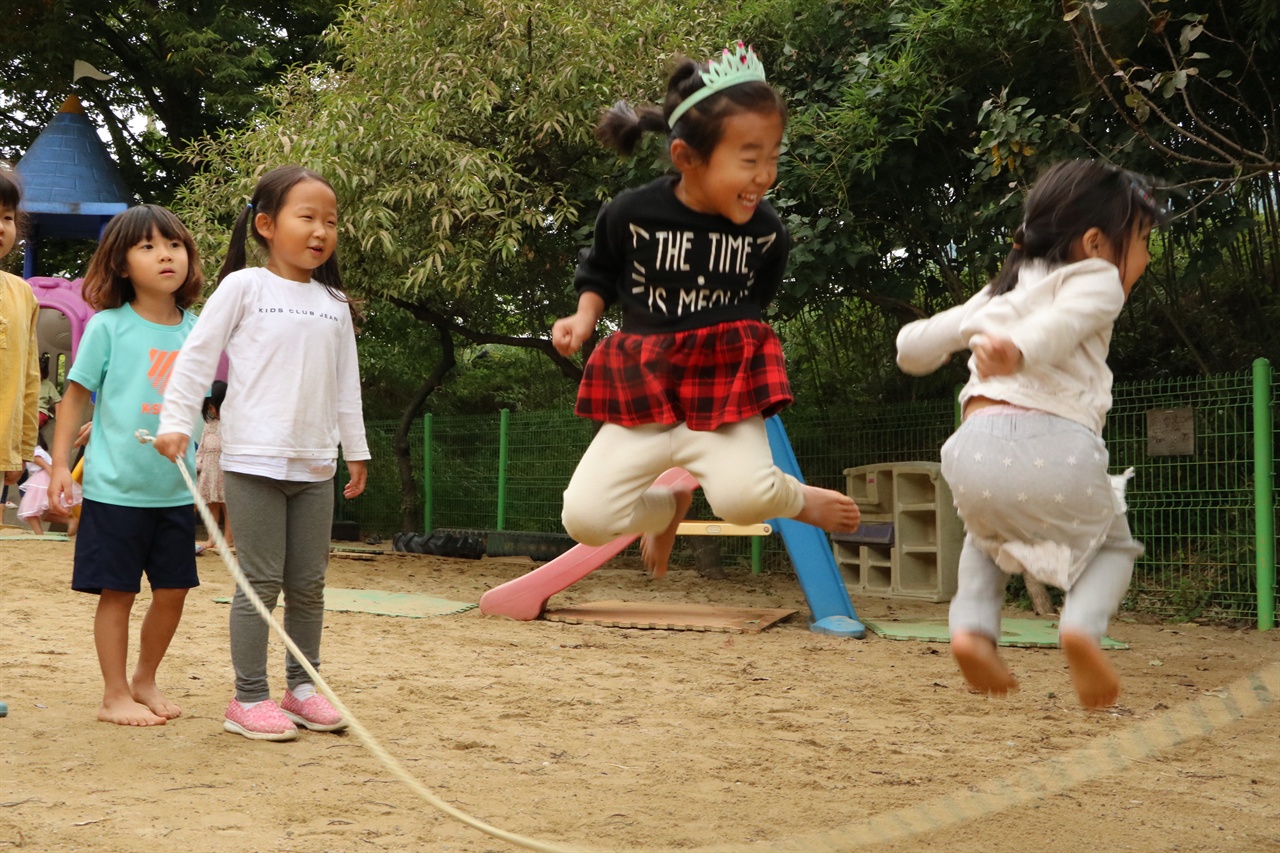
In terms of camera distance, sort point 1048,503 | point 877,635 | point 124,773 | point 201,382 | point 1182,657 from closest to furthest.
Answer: point 1048,503 < point 124,773 < point 201,382 < point 1182,657 < point 877,635

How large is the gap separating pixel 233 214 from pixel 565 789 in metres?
8.01

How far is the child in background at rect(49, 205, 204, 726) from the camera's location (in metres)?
4.00

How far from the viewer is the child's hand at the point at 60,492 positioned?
3.94 m

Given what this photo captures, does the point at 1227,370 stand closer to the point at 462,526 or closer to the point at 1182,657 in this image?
the point at 1182,657

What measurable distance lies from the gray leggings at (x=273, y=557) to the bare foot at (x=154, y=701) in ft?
1.15

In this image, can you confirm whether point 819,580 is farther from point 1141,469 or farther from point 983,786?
point 983,786

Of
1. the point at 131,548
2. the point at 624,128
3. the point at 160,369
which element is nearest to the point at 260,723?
the point at 131,548

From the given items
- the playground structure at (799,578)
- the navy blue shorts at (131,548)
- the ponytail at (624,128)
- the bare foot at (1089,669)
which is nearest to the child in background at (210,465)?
the playground structure at (799,578)

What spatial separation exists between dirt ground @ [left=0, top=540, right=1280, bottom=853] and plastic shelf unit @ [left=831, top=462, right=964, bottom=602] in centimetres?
212

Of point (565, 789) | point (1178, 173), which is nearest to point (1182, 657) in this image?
point (1178, 173)

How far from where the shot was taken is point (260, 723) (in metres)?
3.92

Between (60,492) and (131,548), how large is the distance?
0.94ft

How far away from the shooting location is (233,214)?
10312 mm

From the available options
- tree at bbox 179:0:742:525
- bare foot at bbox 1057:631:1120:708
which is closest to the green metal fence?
tree at bbox 179:0:742:525
